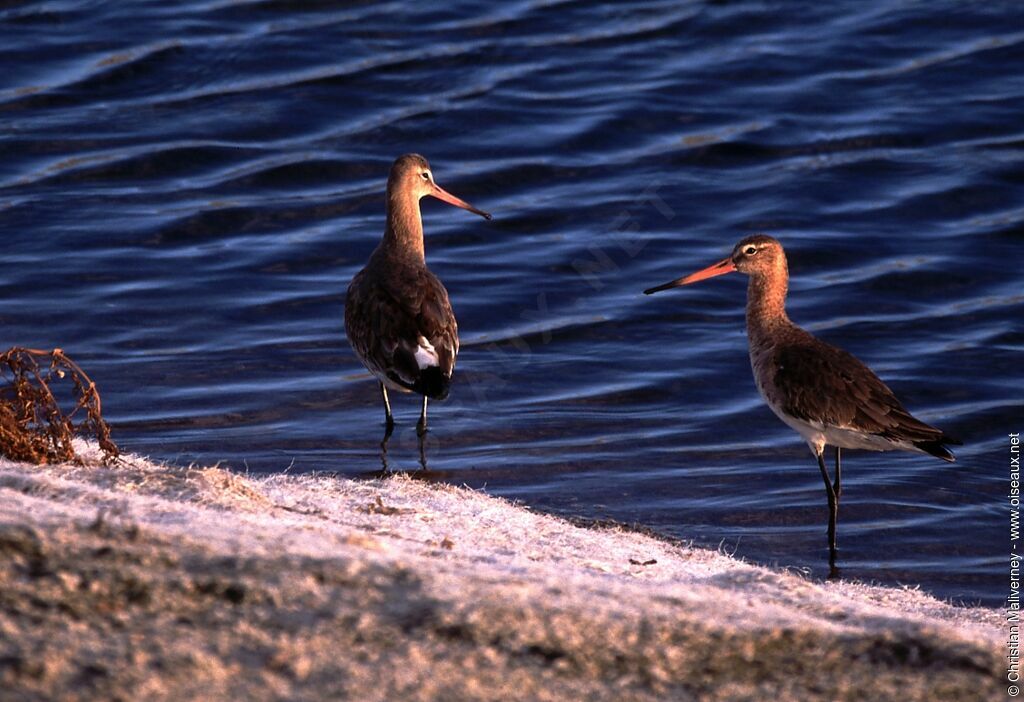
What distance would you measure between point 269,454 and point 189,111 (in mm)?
8034

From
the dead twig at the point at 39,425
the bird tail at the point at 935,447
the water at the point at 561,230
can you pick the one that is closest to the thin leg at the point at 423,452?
the water at the point at 561,230

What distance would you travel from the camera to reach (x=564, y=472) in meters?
8.83

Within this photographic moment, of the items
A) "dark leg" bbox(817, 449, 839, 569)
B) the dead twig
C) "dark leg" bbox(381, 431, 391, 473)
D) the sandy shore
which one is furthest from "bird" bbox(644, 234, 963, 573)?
the dead twig

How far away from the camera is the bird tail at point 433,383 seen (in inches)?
344

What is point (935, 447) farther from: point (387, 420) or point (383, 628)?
point (383, 628)

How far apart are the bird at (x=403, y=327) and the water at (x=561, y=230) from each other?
47 cm

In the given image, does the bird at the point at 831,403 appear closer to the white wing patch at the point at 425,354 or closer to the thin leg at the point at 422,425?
the white wing patch at the point at 425,354

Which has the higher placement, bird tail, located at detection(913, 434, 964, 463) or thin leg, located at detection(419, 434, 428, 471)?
bird tail, located at detection(913, 434, 964, 463)

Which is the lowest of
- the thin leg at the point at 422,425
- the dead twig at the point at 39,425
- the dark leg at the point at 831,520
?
the dark leg at the point at 831,520

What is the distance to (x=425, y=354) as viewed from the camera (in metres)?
8.92

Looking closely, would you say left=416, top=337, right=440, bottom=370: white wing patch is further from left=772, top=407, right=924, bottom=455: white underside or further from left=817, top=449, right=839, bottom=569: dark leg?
left=817, top=449, right=839, bottom=569: dark leg

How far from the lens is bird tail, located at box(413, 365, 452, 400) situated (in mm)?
8750

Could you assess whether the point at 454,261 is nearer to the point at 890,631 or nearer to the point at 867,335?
the point at 867,335

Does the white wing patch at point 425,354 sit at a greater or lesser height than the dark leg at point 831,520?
greater
